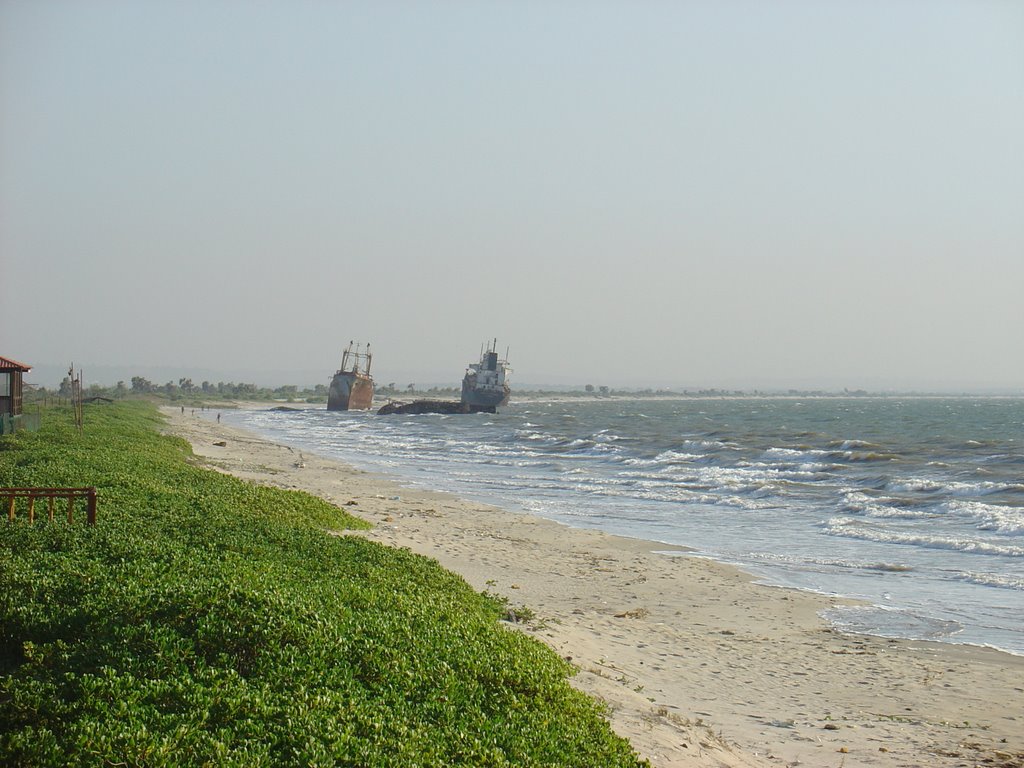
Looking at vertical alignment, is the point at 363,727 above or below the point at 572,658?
above

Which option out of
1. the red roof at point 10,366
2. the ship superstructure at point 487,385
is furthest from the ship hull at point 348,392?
the red roof at point 10,366

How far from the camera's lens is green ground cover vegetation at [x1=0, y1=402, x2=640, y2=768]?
18.0 feet

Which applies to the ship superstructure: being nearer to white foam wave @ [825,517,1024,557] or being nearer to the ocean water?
the ocean water

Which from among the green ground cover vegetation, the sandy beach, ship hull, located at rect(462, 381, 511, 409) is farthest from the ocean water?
ship hull, located at rect(462, 381, 511, 409)

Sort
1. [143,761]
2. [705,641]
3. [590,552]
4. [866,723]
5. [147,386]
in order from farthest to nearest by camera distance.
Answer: [147,386] < [590,552] < [705,641] < [866,723] < [143,761]

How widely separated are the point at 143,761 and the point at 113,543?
5512 millimetres

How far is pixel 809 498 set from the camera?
27484mm

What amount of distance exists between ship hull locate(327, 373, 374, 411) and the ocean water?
128ft

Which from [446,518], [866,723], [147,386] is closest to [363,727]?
[866,723]

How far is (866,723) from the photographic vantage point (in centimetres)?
829

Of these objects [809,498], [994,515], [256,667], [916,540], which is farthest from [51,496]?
[809,498]

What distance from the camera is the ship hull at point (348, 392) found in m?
97.4

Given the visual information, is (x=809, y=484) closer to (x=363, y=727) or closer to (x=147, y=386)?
(x=363, y=727)

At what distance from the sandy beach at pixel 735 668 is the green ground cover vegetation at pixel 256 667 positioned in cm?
104
